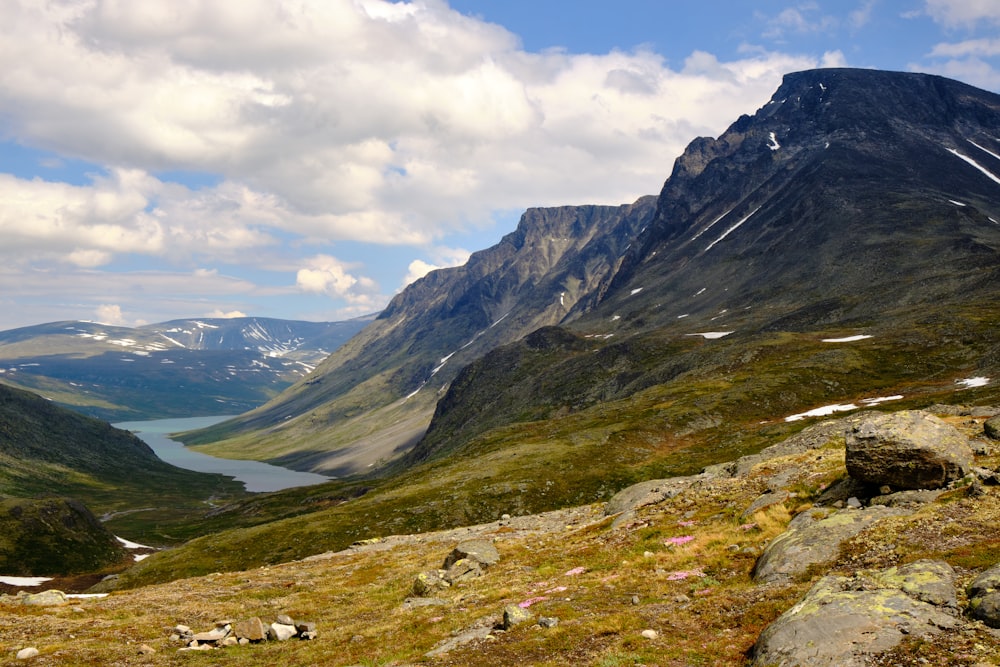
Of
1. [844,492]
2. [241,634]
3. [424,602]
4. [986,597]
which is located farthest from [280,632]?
[844,492]

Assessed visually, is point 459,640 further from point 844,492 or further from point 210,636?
point 844,492

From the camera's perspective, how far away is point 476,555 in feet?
121

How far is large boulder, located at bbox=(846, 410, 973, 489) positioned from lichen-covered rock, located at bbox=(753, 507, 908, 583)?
2375 millimetres

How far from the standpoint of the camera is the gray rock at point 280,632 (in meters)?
25.0

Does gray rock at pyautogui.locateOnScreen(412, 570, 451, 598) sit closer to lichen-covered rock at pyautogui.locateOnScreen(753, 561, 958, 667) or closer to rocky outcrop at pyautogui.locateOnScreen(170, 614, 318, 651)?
rocky outcrop at pyautogui.locateOnScreen(170, 614, 318, 651)

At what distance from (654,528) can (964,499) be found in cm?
1545

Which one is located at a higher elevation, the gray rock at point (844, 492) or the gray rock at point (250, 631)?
the gray rock at point (844, 492)

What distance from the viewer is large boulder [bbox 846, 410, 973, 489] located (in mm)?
23141

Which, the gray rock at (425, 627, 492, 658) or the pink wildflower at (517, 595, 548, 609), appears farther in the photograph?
the pink wildflower at (517, 595, 548, 609)

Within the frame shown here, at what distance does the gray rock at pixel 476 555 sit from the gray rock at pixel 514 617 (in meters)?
14.5

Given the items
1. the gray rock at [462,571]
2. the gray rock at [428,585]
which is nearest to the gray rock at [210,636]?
the gray rock at [428,585]

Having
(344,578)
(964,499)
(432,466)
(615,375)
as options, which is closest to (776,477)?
(964,499)

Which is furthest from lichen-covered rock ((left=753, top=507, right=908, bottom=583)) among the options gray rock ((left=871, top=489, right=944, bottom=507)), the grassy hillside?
the grassy hillside

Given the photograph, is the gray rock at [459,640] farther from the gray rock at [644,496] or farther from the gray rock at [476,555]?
the gray rock at [644,496]
